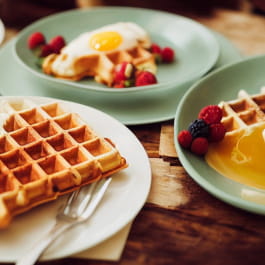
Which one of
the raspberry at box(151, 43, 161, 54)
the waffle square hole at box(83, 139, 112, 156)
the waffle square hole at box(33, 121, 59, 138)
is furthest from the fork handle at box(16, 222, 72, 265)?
the raspberry at box(151, 43, 161, 54)

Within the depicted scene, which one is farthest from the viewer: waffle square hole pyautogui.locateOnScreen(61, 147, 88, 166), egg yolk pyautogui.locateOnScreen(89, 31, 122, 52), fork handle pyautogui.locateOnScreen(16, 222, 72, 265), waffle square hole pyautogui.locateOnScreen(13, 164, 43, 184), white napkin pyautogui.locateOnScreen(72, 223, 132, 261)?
egg yolk pyautogui.locateOnScreen(89, 31, 122, 52)

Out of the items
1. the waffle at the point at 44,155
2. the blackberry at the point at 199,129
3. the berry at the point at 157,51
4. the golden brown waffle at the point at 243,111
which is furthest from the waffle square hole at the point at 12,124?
the berry at the point at 157,51

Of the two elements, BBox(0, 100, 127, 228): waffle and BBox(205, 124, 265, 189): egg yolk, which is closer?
BBox(0, 100, 127, 228): waffle

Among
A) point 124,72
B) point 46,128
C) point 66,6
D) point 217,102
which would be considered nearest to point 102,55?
point 124,72

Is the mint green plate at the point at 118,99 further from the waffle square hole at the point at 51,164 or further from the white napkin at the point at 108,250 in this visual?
the white napkin at the point at 108,250

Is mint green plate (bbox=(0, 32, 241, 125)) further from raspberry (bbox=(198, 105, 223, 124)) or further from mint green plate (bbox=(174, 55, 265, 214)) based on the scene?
raspberry (bbox=(198, 105, 223, 124))

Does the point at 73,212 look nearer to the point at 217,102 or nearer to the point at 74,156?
the point at 74,156
